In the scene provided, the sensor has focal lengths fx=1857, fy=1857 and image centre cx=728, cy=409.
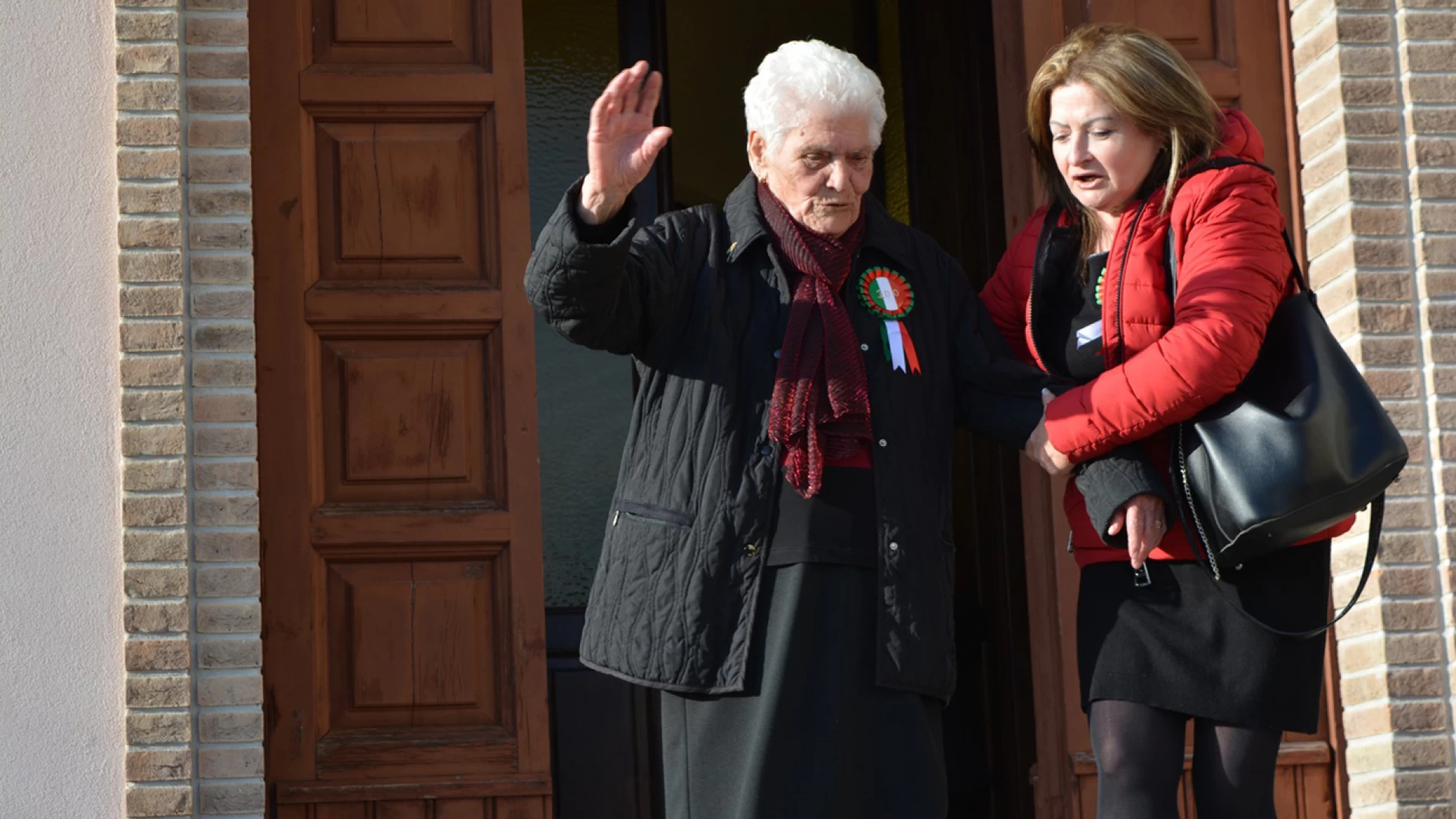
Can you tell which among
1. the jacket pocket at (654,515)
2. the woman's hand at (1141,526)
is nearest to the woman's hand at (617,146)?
the jacket pocket at (654,515)

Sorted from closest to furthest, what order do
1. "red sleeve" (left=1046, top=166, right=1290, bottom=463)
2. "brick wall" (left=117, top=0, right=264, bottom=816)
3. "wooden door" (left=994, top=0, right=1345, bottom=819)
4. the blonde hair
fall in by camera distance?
"red sleeve" (left=1046, top=166, right=1290, bottom=463) < the blonde hair < "brick wall" (left=117, top=0, right=264, bottom=816) < "wooden door" (left=994, top=0, right=1345, bottom=819)

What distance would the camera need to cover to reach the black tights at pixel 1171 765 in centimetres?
343

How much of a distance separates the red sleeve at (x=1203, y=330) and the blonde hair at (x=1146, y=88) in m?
0.11

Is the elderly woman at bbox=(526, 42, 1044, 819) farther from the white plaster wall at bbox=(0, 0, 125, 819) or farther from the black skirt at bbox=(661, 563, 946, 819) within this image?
the white plaster wall at bbox=(0, 0, 125, 819)

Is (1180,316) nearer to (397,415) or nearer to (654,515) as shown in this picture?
(654,515)

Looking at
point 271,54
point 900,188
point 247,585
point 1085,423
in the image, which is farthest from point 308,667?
point 900,188

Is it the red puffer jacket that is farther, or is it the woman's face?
the woman's face

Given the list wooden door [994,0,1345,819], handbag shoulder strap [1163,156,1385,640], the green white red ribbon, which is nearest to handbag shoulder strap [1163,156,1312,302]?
handbag shoulder strap [1163,156,1385,640]

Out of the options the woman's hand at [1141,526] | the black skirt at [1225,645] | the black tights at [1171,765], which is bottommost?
the black tights at [1171,765]

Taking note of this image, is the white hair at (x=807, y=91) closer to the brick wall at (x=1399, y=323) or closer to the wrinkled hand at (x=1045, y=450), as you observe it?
the wrinkled hand at (x=1045, y=450)

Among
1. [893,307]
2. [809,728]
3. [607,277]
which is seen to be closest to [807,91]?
[893,307]

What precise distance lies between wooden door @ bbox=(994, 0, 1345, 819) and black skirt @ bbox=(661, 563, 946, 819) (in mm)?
1800

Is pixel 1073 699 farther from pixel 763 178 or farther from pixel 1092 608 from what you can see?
pixel 763 178

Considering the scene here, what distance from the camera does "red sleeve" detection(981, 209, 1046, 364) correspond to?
3877 mm
